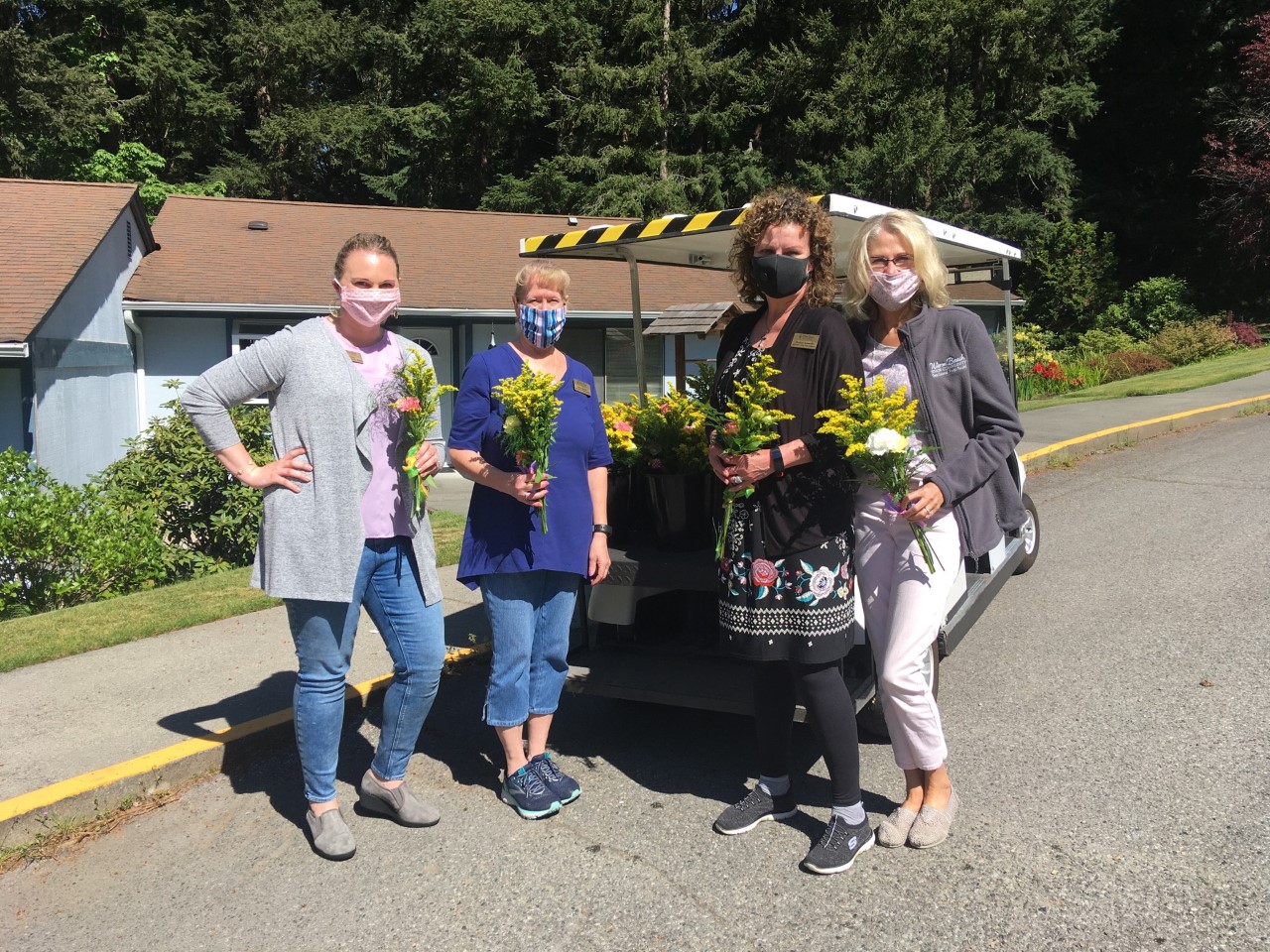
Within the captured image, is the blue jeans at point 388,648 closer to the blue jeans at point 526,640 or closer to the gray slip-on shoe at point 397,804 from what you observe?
the gray slip-on shoe at point 397,804

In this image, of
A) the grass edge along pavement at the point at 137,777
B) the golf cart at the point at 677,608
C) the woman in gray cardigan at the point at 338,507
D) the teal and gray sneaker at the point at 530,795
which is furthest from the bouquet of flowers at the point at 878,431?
the grass edge along pavement at the point at 137,777

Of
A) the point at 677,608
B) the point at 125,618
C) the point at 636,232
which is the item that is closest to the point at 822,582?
the point at 677,608

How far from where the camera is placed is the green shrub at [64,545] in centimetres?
779

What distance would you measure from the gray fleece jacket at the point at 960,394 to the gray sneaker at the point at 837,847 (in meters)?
1.04

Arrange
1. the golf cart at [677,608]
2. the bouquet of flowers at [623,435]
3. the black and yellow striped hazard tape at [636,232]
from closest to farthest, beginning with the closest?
1. the golf cart at [677,608]
2. the black and yellow striped hazard tape at [636,232]
3. the bouquet of flowers at [623,435]

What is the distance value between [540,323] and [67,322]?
11.2 metres

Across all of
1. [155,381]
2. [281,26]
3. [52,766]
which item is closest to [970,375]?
[52,766]

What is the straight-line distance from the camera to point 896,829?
3.59 m

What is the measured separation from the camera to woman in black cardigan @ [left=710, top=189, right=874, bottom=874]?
11.1ft

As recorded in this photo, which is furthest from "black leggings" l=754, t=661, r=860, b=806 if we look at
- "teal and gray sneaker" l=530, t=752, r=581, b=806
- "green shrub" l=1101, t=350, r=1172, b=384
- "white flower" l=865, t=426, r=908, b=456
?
"green shrub" l=1101, t=350, r=1172, b=384

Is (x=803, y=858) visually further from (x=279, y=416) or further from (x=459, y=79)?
(x=459, y=79)

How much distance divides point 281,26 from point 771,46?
15408 millimetres

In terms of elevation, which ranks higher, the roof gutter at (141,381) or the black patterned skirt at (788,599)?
the roof gutter at (141,381)

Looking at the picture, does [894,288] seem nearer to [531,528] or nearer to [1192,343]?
[531,528]
